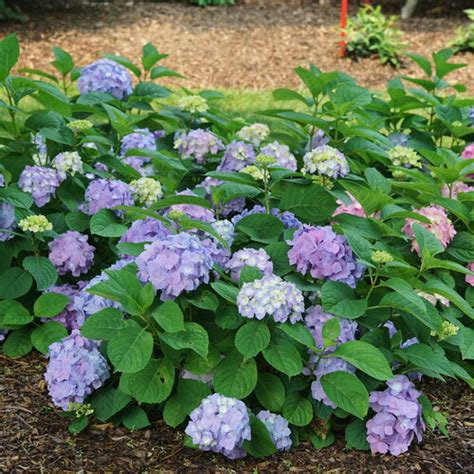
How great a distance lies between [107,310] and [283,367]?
52 cm

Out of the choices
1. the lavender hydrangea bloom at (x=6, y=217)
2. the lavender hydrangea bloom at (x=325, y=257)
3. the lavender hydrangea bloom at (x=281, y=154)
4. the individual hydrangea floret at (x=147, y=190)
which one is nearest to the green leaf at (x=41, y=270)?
the lavender hydrangea bloom at (x=6, y=217)

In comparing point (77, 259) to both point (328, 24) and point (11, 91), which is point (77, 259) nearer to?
point (11, 91)

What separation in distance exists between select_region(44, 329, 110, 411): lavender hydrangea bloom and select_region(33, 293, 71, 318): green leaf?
27 cm

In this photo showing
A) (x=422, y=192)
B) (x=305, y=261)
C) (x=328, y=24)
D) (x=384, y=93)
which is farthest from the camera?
(x=328, y=24)

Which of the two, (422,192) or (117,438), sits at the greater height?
(422,192)

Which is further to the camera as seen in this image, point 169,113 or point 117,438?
point 169,113

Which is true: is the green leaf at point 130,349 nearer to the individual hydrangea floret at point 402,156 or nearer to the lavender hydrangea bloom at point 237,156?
the lavender hydrangea bloom at point 237,156

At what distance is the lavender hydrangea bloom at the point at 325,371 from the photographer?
2420 mm

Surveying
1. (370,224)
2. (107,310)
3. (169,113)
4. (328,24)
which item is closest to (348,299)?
(370,224)

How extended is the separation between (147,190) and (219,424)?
953 millimetres

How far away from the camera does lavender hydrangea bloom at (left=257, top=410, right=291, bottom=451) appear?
2.39 meters

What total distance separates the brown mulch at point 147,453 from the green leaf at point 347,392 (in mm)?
192

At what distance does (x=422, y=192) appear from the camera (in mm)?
3074

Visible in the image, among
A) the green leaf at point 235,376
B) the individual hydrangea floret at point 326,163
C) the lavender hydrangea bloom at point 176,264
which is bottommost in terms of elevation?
the green leaf at point 235,376
